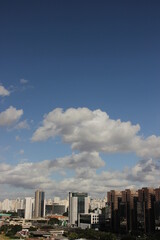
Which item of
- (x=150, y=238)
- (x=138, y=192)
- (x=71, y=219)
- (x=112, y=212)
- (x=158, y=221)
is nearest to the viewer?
(x=150, y=238)

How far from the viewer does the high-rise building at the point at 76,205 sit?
123938 mm

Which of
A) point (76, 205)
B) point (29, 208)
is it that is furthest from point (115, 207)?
point (29, 208)

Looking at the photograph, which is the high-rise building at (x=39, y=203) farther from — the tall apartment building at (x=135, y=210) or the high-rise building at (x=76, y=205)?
the tall apartment building at (x=135, y=210)

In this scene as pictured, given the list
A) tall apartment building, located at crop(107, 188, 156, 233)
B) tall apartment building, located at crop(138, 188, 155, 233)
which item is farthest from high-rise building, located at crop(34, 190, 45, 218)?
tall apartment building, located at crop(138, 188, 155, 233)

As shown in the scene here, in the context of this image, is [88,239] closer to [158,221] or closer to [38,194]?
[158,221]

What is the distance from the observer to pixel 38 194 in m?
174

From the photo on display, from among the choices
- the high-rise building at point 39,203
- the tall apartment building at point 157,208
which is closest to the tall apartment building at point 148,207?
the tall apartment building at point 157,208

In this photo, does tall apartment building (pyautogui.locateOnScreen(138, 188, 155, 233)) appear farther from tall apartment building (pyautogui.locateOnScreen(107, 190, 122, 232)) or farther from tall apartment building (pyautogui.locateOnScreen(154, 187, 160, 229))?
tall apartment building (pyautogui.locateOnScreen(107, 190, 122, 232))

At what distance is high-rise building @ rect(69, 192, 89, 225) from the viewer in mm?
123938

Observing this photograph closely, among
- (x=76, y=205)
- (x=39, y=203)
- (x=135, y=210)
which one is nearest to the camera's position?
(x=135, y=210)

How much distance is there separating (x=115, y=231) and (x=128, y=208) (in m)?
8.04

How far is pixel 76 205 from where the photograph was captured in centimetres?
12425

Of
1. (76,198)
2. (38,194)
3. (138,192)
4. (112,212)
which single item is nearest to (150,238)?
(138,192)

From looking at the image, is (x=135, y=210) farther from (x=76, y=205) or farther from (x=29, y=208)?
(x=29, y=208)
